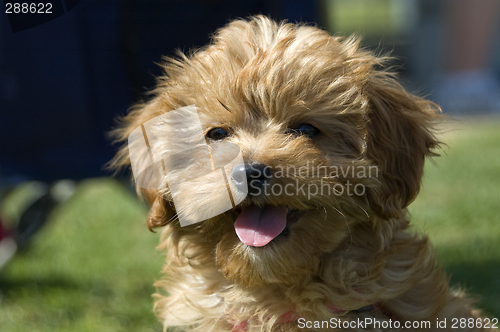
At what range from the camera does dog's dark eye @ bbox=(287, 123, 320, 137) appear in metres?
2.49

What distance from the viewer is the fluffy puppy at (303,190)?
92.3 inches

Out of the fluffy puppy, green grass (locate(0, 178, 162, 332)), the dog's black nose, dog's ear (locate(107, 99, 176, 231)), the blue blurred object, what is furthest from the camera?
green grass (locate(0, 178, 162, 332))

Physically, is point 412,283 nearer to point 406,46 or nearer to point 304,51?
point 304,51

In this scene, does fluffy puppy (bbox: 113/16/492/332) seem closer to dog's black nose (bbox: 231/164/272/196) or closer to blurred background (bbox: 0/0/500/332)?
dog's black nose (bbox: 231/164/272/196)

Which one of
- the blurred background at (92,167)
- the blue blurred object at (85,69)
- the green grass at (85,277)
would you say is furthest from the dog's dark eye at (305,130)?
the green grass at (85,277)

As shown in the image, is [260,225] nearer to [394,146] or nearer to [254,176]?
[254,176]

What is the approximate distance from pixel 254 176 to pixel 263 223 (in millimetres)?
252

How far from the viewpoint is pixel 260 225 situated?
2.34 m

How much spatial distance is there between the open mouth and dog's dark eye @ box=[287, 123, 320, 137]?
1.21 feet

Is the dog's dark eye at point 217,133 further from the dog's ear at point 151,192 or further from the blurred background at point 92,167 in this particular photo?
the blurred background at point 92,167

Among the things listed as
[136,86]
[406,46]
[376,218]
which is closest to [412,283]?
[376,218]

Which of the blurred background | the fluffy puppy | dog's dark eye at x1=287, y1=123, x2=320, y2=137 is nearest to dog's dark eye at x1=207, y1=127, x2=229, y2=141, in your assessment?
the fluffy puppy

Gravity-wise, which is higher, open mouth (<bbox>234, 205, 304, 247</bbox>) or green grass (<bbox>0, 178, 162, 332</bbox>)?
open mouth (<bbox>234, 205, 304, 247</bbox>)

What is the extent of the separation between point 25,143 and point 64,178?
1.23 feet
